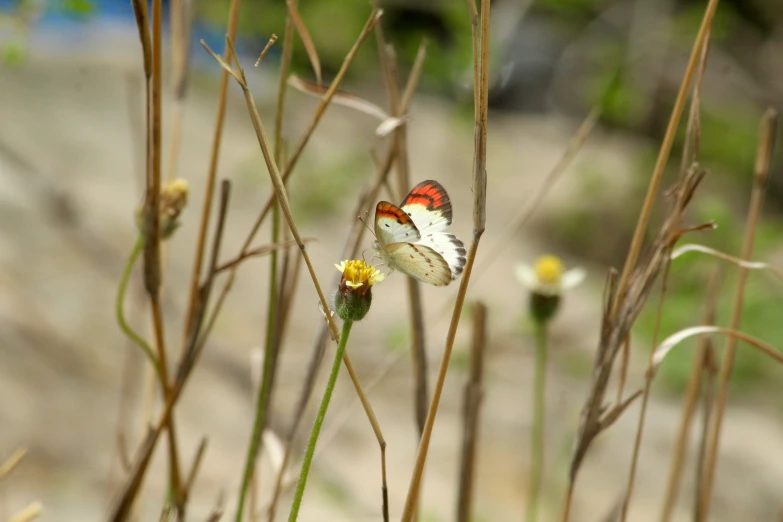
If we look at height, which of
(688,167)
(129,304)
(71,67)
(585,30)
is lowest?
(688,167)

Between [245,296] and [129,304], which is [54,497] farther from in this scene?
[245,296]

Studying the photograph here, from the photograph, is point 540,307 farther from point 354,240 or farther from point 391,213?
point 391,213

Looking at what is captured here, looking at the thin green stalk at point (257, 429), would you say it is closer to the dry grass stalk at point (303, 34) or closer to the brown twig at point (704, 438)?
the dry grass stalk at point (303, 34)

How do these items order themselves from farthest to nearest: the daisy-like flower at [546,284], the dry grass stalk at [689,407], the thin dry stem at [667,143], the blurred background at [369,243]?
the blurred background at [369,243]
the daisy-like flower at [546,284]
the dry grass stalk at [689,407]
the thin dry stem at [667,143]

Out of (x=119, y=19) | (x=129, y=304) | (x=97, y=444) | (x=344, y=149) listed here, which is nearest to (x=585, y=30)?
(x=344, y=149)

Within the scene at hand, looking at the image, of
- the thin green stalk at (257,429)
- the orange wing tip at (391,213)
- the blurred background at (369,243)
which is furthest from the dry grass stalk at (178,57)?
the orange wing tip at (391,213)

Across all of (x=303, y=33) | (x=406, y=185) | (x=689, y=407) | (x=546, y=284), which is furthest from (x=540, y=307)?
(x=303, y=33)
